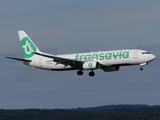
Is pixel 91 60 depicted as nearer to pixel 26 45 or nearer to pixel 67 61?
pixel 67 61

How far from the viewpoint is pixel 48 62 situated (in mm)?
127625

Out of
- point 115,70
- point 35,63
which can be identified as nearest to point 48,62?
point 35,63

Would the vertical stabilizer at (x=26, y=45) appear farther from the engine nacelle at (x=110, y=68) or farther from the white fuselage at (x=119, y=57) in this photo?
the engine nacelle at (x=110, y=68)

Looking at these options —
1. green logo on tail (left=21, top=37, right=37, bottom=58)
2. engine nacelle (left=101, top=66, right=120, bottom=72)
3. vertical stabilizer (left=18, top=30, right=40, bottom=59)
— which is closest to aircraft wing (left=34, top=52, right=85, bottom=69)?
engine nacelle (left=101, top=66, right=120, bottom=72)

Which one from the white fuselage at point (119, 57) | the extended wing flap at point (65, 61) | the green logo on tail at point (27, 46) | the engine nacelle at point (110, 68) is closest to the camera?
the white fuselage at point (119, 57)

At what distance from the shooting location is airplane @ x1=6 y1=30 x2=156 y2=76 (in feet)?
383

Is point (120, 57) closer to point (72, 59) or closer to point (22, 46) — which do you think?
point (72, 59)

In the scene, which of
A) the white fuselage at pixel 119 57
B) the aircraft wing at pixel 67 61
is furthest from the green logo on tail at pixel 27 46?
the white fuselage at pixel 119 57

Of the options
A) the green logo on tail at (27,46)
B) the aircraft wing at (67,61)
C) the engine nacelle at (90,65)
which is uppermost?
the green logo on tail at (27,46)

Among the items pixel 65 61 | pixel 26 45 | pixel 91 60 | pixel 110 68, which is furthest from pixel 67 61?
pixel 26 45

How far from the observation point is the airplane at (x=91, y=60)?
383 feet

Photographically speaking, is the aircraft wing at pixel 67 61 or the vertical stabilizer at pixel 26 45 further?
the vertical stabilizer at pixel 26 45

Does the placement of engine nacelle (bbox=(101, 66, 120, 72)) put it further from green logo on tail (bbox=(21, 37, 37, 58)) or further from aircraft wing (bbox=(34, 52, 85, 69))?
green logo on tail (bbox=(21, 37, 37, 58))

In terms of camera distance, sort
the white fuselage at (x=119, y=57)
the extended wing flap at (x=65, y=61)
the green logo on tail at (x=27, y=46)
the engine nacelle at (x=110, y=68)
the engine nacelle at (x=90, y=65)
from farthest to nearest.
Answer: the green logo on tail at (x=27, y=46) < the engine nacelle at (x=110, y=68) < the extended wing flap at (x=65, y=61) < the engine nacelle at (x=90, y=65) < the white fuselage at (x=119, y=57)
